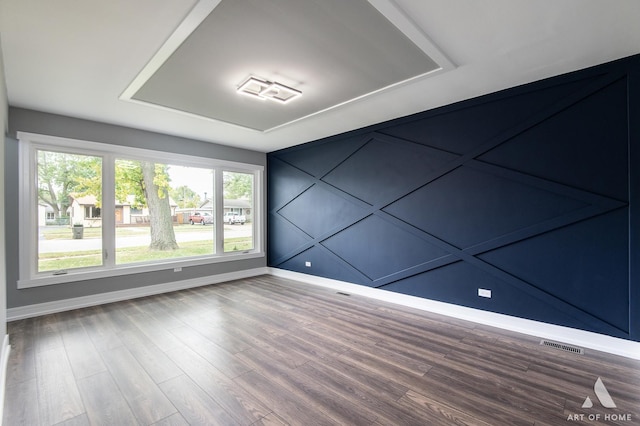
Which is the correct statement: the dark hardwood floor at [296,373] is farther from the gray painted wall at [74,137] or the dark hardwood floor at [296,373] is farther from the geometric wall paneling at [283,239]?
the geometric wall paneling at [283,239]

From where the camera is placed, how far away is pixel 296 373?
7.86ft

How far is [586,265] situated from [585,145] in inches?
49.7

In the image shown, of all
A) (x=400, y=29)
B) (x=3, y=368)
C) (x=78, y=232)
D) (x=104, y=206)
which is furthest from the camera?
(x=104, y=206)

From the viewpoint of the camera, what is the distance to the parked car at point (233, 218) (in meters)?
5.95

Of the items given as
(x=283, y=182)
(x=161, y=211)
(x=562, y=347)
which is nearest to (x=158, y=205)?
(x=161, y=211)

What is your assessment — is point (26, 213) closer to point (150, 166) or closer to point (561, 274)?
point (150, 166)

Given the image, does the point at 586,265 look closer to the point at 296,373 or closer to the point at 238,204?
the point at 296,373

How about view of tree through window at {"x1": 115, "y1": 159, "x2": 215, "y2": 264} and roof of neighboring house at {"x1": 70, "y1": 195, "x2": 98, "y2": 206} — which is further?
view of tree through window at {"x1": 115, "y1": 159, "x2": 215, "y2": 264}

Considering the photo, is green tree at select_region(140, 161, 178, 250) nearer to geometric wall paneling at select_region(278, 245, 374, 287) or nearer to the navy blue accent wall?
geometric wall paneling at select_region(278, 245, 374, 287)

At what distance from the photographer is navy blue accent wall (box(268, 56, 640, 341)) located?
2.72m

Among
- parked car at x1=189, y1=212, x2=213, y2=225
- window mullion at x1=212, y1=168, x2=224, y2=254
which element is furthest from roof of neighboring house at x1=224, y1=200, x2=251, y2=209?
parked car at x1=189, y1=212, x2=213, y2=225

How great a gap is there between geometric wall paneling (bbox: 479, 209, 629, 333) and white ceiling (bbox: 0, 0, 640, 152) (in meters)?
1.70

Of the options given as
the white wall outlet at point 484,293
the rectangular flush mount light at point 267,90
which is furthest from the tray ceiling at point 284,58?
the white wall outlet at point 484,293

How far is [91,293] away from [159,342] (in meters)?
2.17
